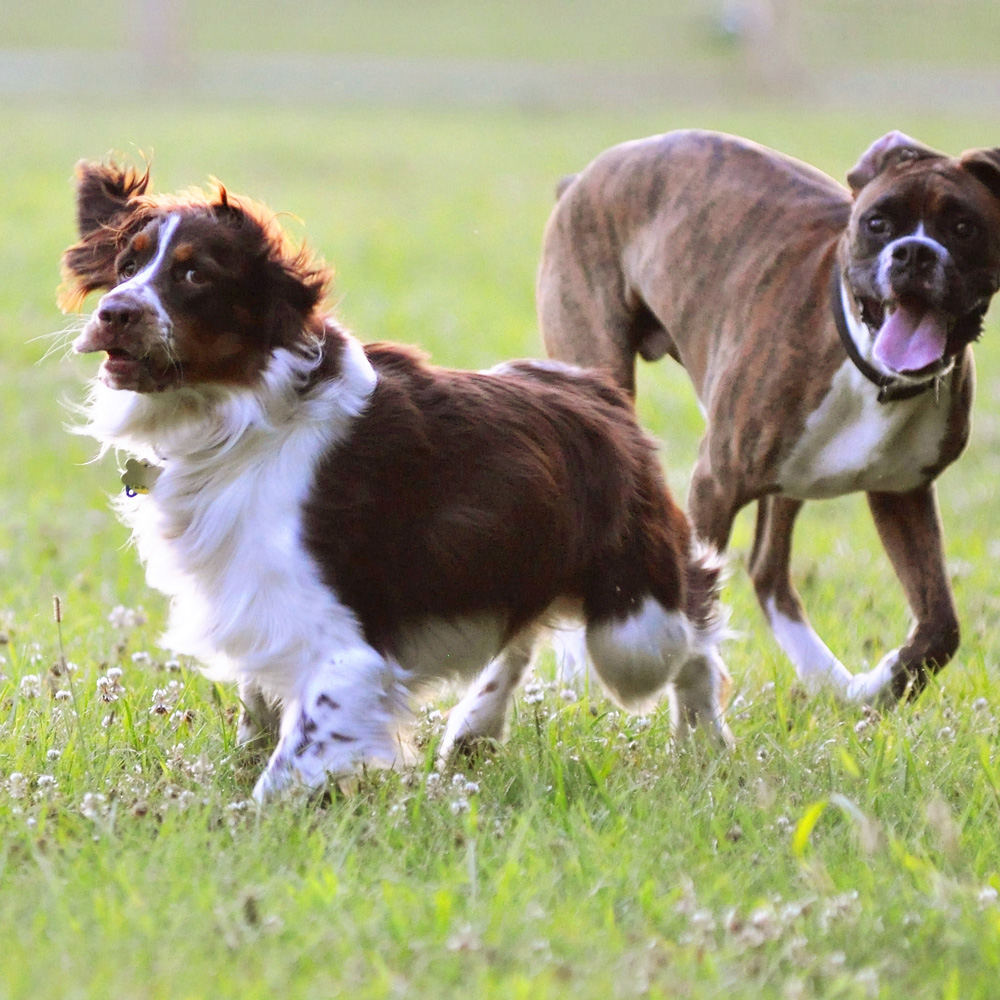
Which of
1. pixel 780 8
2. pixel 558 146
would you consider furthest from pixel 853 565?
pixel 780 8

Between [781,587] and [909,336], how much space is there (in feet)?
4.36

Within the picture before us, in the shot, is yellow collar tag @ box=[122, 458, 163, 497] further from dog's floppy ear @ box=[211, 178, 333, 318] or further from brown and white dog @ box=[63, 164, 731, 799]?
dog's floppy ear @ box=[211, 178, 333, 318]

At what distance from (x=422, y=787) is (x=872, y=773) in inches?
42.7

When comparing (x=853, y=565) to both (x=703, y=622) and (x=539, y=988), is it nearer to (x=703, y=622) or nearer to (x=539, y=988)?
(x=703, y=622)

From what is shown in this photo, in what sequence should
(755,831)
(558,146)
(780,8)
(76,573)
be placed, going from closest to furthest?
(755,831) → (76,573) → (558,146) → (780,8)

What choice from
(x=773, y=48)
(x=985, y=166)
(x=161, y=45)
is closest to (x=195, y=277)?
(x=985, y=166)

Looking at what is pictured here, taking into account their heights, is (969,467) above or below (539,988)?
below

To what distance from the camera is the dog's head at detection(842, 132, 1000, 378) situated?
4.45 m

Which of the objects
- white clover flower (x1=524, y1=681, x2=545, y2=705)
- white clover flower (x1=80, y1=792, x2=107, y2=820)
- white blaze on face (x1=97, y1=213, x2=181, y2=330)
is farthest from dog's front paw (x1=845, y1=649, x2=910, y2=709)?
white blaze on face (x1=97, y1=213, x2=181, y2=330)

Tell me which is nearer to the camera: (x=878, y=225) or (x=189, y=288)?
(x=189, y=288)

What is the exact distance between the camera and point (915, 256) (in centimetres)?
443

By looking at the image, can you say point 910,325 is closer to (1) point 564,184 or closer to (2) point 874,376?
(2) point 874,376

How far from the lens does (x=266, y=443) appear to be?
12.5 ft

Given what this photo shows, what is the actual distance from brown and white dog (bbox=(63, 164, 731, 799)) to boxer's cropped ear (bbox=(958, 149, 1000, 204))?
4.56 ft
